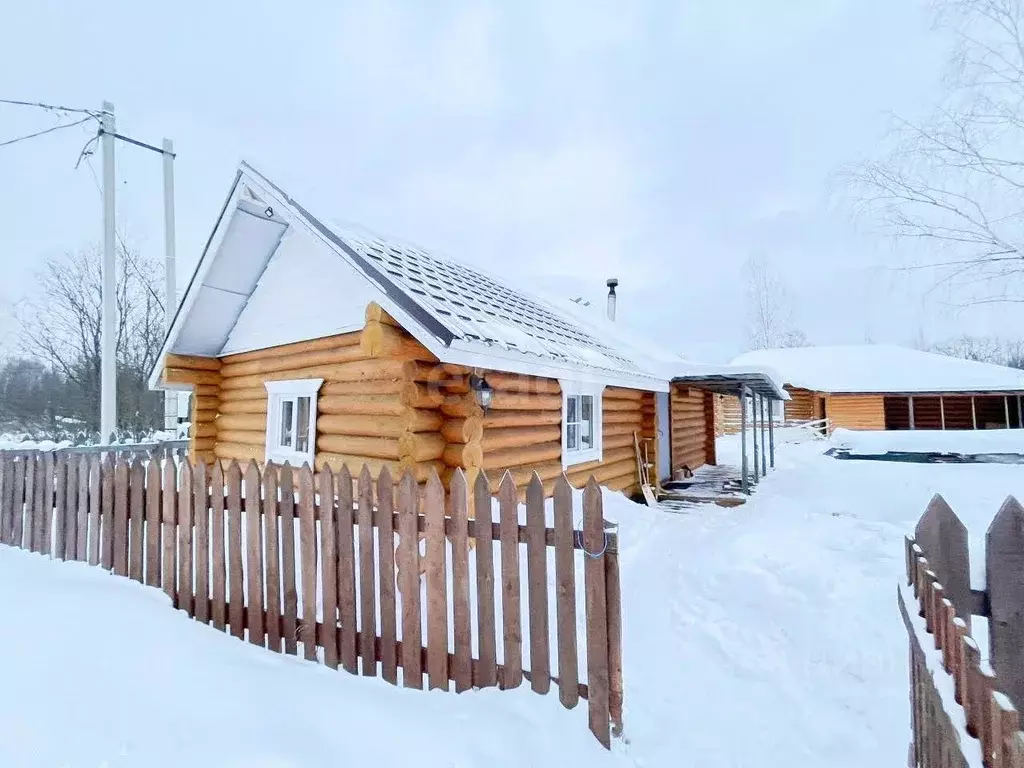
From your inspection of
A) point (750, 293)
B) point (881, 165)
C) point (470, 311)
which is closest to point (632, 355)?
point (881, 165)

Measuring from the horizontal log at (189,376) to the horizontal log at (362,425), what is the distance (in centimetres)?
346

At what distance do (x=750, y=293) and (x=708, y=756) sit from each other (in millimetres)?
40836

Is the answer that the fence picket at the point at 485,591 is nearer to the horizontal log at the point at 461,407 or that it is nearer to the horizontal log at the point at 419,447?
the horizontal log at the point at 419,447

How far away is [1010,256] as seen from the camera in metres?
7.59

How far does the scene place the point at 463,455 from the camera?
5.92m

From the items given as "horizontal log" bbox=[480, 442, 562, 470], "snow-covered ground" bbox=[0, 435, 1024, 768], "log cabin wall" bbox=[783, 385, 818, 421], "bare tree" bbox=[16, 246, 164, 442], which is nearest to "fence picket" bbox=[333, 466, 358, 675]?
"snow-covered ground" bbox=[0, 435, 1024, 768]

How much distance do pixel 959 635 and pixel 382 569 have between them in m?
3.23

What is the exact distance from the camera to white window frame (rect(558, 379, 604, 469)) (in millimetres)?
8508

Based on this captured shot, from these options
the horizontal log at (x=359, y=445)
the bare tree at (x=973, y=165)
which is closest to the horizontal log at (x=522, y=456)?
the horizontal log at (x=359, y=445)

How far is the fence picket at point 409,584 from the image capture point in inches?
141

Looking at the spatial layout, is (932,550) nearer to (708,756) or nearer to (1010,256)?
(708,756)

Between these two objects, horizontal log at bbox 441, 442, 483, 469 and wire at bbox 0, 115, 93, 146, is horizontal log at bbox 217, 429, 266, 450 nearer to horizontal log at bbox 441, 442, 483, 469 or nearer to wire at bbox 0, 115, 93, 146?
horizontal log at bbox 441, 442, 483, 469

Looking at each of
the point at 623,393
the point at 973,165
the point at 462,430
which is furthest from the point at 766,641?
the point at 973,165

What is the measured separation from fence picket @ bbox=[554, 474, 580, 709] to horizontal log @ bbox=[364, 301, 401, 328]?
3.01 m
